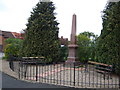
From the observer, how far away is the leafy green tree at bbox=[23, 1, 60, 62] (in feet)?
51.3

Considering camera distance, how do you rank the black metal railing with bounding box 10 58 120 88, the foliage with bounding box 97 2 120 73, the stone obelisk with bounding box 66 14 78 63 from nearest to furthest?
the black metal railing with bounding box 10 58 120 88, the foliage with bounding box 97 2 120 73, the stone obelisk with bounding box 66 14 78 63

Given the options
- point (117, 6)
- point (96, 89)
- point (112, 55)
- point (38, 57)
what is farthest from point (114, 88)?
point (38, 57)

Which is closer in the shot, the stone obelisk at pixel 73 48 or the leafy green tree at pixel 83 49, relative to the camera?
the stone obelisk at pixel 73 48

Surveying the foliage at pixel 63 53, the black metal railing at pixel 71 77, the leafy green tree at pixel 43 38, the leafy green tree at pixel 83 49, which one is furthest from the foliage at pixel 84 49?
the black metal railing at pixel 71 77

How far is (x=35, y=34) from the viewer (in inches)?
623

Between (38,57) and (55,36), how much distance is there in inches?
112

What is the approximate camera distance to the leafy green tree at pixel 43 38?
51.3 feet

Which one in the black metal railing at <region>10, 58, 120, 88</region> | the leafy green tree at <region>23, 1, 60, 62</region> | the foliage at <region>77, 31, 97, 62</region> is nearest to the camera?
the black metal railing at <region>10, 58, 120, 88</region>

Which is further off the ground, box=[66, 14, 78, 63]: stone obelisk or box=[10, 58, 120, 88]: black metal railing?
box=[66, 14, 78, 63]: stone obelisk

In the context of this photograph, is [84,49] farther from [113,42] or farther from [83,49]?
[113,42]

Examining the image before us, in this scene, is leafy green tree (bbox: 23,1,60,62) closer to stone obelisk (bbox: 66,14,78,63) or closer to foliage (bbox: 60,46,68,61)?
foliage (bbox: 60,46,68,61)

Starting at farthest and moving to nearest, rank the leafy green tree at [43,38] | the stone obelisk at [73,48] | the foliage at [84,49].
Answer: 1. the foliage at [84,49]
2. the leafy green tree at [43,38]
3. the stone obelisk at [73,48]

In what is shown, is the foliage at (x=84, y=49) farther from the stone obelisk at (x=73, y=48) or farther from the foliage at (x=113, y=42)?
the foliage at (x=113, y=42)

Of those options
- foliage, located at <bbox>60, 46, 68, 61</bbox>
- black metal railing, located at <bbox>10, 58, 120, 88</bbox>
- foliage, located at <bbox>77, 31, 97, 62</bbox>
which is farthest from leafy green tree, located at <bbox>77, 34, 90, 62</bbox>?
black metal railing, located at <bbox>10, 58, 120, 88</bbox>
